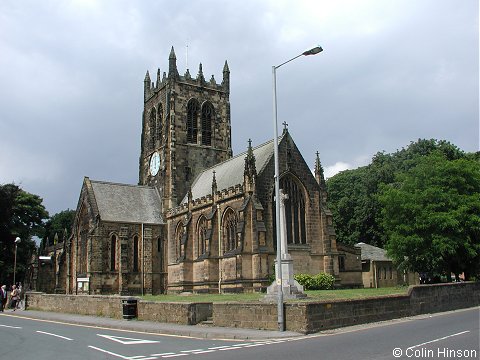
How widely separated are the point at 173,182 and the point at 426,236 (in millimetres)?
28082

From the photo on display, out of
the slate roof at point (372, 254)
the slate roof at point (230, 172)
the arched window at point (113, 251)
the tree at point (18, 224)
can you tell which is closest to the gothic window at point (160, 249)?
the arched window at point (113, 251)

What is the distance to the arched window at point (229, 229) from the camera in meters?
41.8

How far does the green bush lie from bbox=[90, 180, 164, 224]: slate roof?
2034 cm

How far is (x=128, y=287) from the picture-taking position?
4962 centimetres

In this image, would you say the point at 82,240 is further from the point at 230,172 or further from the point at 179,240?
the point at 230,172

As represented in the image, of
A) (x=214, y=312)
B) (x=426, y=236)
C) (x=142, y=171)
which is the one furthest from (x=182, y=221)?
(x=214, y=312)

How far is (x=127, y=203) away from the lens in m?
54.3

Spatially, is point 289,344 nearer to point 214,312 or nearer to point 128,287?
point 214,312

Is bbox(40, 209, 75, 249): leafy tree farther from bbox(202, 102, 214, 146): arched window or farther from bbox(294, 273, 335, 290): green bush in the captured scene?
bbox(294, 273, 335, 290): green bush

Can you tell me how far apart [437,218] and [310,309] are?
68.6 ft

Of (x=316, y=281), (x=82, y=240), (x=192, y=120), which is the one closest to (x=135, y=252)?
(x=82, y=240)

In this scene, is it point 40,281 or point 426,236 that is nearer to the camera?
point 426,236

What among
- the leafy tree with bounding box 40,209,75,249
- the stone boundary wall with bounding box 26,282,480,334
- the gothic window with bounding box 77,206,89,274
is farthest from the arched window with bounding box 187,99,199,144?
the leafy tree with bounding box 40,209,75,249

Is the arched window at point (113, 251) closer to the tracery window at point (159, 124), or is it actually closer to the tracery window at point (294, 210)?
the tracery window at point (159, 124)
